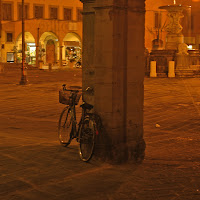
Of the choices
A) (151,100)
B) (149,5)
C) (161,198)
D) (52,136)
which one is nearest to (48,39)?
(149,5)

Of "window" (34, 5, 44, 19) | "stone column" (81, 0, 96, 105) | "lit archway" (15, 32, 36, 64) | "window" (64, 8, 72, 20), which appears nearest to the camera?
"stone column" (81, 0, 96, 105)

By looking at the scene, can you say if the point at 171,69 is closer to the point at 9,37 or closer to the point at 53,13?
the point at 9,37

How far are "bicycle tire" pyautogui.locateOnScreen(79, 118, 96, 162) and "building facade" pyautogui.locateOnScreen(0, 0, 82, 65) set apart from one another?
4631 centimetres

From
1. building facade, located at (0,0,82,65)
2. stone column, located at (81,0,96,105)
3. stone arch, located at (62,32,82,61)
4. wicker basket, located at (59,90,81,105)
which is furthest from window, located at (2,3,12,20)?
stone column, located at (81,0,96,105)

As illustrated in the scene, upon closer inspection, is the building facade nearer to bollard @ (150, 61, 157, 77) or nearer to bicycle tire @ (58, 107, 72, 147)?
bollard @ (150, 61, 157, 77)

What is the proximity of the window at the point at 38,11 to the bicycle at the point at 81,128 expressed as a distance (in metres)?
51.7

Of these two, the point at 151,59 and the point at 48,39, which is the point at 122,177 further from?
the point at 48,39

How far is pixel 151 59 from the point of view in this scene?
3027 centimetres

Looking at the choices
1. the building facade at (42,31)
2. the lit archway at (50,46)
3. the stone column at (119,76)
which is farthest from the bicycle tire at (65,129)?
the lit archway at (50,46)

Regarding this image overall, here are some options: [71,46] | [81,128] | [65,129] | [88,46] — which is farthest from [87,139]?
[71,46]

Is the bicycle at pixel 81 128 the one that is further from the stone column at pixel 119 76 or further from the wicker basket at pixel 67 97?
the stone column at pixel 119 76

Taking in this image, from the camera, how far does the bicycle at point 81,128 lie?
6836mm

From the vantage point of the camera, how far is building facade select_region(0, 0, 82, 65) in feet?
178

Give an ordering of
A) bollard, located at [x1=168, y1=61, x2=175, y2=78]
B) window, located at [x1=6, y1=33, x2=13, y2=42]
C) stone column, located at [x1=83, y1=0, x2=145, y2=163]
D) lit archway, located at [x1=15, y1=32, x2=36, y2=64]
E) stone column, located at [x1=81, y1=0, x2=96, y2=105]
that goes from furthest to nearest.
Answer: lit archway, located at [x1=15, y1=32, x2=36, y2=64] < window, located at [x1=6, y1=33, x2=13, y2=42] < bollard, located at [x1=168, y1=61, x2=175, y2=78] < stone column, located at [x1=81, y1=0, x2=96, y2=105] < stone column, located at [x1=83, y1=0, x2=145, y2=163]
